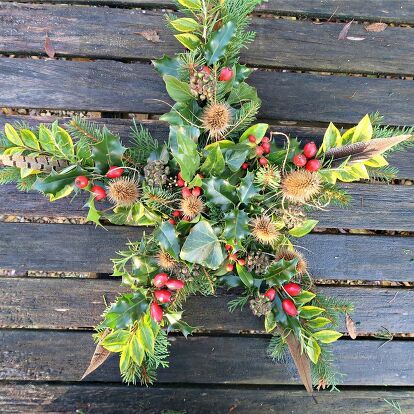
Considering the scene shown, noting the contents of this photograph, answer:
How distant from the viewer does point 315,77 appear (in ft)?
4.24

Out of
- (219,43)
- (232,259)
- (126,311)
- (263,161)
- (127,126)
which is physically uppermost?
(219,43)

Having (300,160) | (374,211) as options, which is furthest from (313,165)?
(374,211)

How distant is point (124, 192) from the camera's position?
92 cm

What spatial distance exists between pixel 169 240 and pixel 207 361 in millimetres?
560

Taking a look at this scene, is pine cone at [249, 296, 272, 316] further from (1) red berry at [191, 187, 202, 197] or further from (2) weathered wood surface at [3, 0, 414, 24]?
(2) weathered wood surface at [3, 0, 414, 24]

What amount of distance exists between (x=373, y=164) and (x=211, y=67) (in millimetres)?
508

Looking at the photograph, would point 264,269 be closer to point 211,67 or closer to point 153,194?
point 153,194

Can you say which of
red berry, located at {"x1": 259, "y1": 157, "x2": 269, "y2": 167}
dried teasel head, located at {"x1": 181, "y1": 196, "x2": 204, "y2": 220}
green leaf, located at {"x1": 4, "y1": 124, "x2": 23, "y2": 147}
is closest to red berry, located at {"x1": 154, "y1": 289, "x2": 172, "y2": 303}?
dried teasel head, located at {"x1": 181, "y1": 196, "x2": 204, "y2": 220}

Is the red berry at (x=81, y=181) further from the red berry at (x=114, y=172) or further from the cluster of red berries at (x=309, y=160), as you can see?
the cluster of red berries at (x=309, y=160)

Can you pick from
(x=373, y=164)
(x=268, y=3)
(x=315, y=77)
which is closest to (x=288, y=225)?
(x=373, y=164)

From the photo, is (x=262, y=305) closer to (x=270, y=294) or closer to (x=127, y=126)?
(x=270, y=294)

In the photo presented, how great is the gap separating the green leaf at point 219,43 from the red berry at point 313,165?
0.37 metres

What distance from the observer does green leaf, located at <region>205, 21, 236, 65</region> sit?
0.98 meters

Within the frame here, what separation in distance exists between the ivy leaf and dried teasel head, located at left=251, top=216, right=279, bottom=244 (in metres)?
0.35
